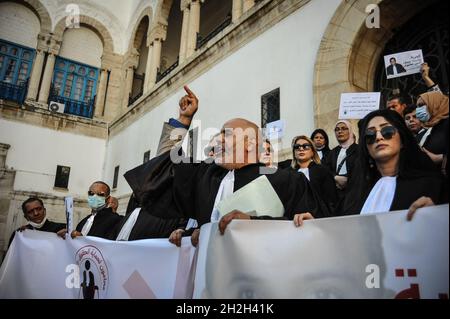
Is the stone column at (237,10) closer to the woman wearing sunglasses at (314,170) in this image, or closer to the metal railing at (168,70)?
the metal railing at (168,70)

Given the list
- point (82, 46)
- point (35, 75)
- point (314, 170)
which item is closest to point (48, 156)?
point (35, 75)

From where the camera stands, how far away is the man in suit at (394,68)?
412cm

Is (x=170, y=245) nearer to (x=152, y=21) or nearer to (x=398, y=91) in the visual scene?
(x=398, y=91)

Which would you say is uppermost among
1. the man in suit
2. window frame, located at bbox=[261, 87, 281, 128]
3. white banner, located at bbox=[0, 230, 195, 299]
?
window frame, located at bbox=[261, 87, 281, 128]

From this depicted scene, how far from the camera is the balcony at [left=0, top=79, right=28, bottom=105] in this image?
44.6 ft

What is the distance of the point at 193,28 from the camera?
10656 mm

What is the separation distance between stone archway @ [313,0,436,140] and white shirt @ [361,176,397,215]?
3.48 meters

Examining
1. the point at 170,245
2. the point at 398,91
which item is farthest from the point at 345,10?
the point at 170,245

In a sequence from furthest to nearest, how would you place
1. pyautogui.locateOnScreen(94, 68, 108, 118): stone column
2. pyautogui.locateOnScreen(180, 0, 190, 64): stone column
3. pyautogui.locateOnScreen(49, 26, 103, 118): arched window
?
pyautogui.locateOnScreen(94, 68, 108, 118): stone column → pyautogui.locateOnScreen(49, 26, 103, 118): arched window → pyautogui.locateOnScreen(180, 0, 190, 64): stone column

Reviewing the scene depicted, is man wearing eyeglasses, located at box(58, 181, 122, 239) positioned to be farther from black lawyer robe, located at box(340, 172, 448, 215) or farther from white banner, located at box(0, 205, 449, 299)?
black lawyer robe, located at box(340, 172, 448, 215)

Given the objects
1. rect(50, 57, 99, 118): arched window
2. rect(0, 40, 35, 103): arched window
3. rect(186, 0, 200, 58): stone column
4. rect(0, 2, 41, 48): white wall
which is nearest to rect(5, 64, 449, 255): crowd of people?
rect(186, 0, 200, 58): stone column

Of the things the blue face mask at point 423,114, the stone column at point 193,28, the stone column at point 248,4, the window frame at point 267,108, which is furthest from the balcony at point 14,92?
the blue face mask at point 423,114

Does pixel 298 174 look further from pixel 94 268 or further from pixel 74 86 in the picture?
pixel 74 86
